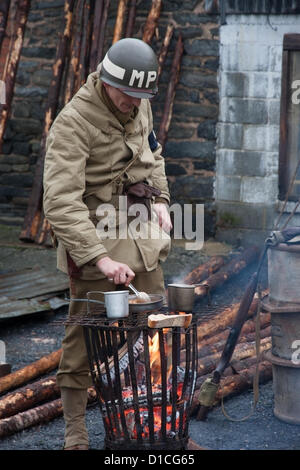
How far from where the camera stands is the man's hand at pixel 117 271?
4.06 metres

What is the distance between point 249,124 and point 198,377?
4.30 meters

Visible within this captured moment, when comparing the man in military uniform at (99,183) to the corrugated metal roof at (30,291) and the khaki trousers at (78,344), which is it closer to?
the khaki trousers at (78,344)

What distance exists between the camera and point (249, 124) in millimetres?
9188

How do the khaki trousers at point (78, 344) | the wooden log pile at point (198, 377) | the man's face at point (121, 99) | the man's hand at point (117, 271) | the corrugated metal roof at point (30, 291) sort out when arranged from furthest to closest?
the corrugated metal roof at point (30, 291) → the wooden log pile at point (198, 377) → the khaki trousers at point (78, 344) → the man's face at point (121, 99) → the man's hand at point (117, 271)

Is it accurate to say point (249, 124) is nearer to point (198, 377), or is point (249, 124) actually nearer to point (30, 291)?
point (30, 291)

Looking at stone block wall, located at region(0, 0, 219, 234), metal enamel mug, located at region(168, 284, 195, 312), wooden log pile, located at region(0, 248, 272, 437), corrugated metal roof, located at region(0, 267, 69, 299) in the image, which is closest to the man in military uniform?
metal enamel mug, located at region(168, 284, 195, 312)

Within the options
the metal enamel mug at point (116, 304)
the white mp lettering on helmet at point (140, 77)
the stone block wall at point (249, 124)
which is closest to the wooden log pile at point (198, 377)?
the metal enamel mug at point (116, 304)

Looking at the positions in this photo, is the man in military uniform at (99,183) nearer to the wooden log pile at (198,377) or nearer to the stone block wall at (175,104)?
the wooden log pile at (198,377)

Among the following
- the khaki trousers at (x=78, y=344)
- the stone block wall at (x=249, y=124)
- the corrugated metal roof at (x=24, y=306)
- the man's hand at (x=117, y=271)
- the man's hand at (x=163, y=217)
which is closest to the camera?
the man's hand at (x=117, y=271)

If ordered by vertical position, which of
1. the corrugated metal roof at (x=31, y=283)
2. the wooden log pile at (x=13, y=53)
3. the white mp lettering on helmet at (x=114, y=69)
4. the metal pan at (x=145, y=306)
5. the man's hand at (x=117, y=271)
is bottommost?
the corrugated metal roof at (x=31, y=283)

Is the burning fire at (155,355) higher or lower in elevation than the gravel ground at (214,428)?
higher

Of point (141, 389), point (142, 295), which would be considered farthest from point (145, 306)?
point (141, 389)

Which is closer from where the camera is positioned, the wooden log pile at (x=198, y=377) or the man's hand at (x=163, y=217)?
the man's hand at (x=163, y=217)
